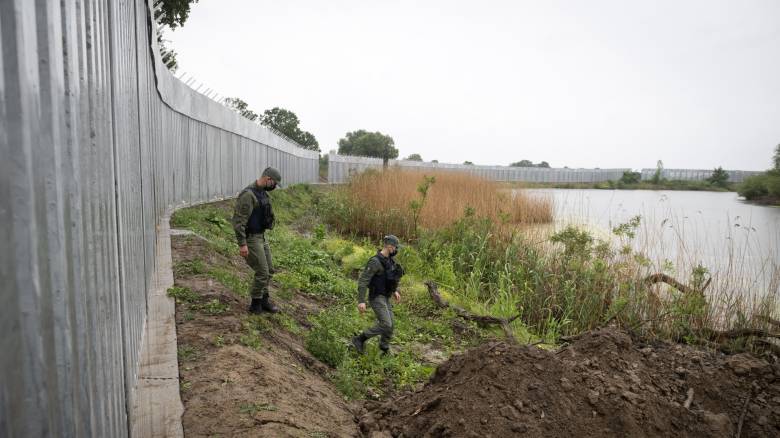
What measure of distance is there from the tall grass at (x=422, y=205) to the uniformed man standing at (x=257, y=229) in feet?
18.9

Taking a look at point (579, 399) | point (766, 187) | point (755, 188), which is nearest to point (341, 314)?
point (579, 399)

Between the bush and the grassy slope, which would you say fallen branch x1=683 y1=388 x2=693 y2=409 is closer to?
the grassy slope

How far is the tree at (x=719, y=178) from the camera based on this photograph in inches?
2194

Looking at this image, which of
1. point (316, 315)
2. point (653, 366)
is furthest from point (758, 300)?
point (316, 315)

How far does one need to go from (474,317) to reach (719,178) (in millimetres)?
60129

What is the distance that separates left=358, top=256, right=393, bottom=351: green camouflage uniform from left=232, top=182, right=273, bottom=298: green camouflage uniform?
94cm

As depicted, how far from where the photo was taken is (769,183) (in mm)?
27703

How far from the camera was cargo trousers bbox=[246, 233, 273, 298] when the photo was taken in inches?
201

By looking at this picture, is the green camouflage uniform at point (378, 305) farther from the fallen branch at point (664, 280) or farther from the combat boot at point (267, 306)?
the fallen branch at point (664, 280)

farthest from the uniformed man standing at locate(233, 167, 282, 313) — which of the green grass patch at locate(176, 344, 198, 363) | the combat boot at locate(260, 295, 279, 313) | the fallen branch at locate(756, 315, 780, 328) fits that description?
the fallen branch at locate(756, 315, 780, 328)

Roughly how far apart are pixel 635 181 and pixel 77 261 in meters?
67.1

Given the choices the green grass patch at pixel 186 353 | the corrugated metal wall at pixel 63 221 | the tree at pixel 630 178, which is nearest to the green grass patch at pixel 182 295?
the green grass patch at pixel 186 353

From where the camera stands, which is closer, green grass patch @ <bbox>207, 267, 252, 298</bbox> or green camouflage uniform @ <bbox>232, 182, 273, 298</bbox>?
green camouflage uniform @ <bbox>232, 182, 273, 298</bbox>

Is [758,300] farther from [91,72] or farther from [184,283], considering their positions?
[91,72]
